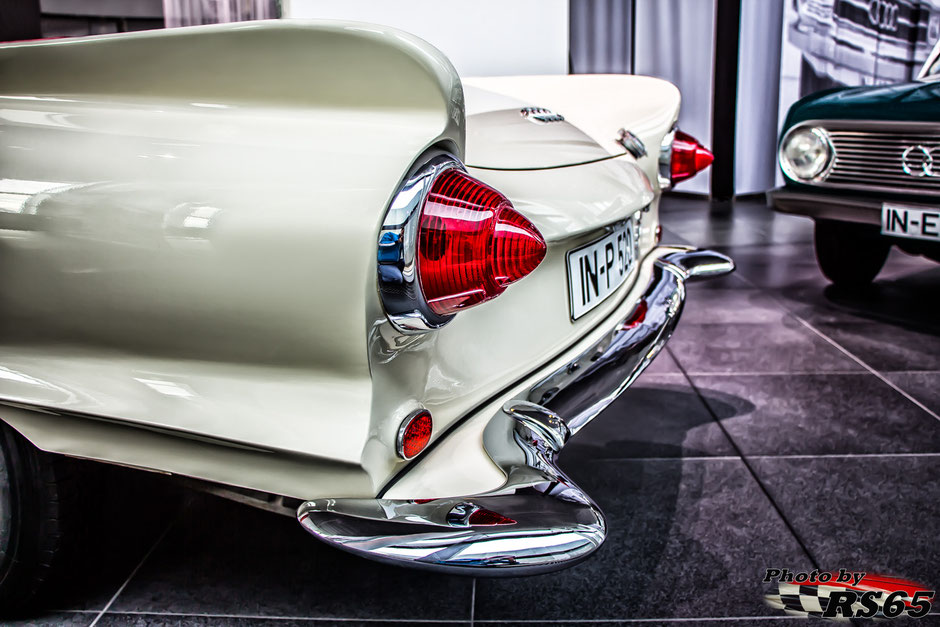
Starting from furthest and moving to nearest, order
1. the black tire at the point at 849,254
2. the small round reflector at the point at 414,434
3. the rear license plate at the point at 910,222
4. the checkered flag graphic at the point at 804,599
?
the black tire at the point at 849,254
the rear license plate at the point at 910,222
the checkered flag graphic at the point at 804,599
the small round reflector at the point at 414,434

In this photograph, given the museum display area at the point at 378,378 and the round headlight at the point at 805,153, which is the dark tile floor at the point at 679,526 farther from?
the round headlight at the point at 805,153

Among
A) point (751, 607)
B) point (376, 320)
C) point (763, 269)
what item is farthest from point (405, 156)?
point (763, 269)

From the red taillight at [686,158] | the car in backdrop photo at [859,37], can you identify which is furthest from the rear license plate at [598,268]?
the car in backdrop photo at [859,37]

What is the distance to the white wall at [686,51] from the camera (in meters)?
7.52

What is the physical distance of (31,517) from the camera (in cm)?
128

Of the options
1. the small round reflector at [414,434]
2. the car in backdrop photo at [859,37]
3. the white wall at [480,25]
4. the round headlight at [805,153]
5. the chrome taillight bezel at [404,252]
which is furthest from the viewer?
the car in backdrop photo at [859,37]

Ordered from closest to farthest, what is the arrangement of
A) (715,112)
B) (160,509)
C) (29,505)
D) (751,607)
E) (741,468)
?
1. (29,505)
2. (751,607)
3. (160,509)
4. (741,468)
5. (715,112)

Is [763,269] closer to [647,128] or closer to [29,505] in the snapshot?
[647,128]

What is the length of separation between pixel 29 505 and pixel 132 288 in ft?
1.67

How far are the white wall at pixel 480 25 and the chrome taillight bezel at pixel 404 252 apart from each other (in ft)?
5.94

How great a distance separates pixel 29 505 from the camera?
126 cm

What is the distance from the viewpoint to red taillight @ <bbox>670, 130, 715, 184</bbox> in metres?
2.11

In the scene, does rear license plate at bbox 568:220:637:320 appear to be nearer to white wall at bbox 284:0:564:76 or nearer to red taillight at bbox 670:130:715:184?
red taillight at bbox 670:130:715:184

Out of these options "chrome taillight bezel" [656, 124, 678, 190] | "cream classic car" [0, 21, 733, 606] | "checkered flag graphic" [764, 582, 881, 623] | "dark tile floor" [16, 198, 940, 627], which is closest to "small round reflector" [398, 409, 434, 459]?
"cream classic car" [0, 21, 733, 606]
